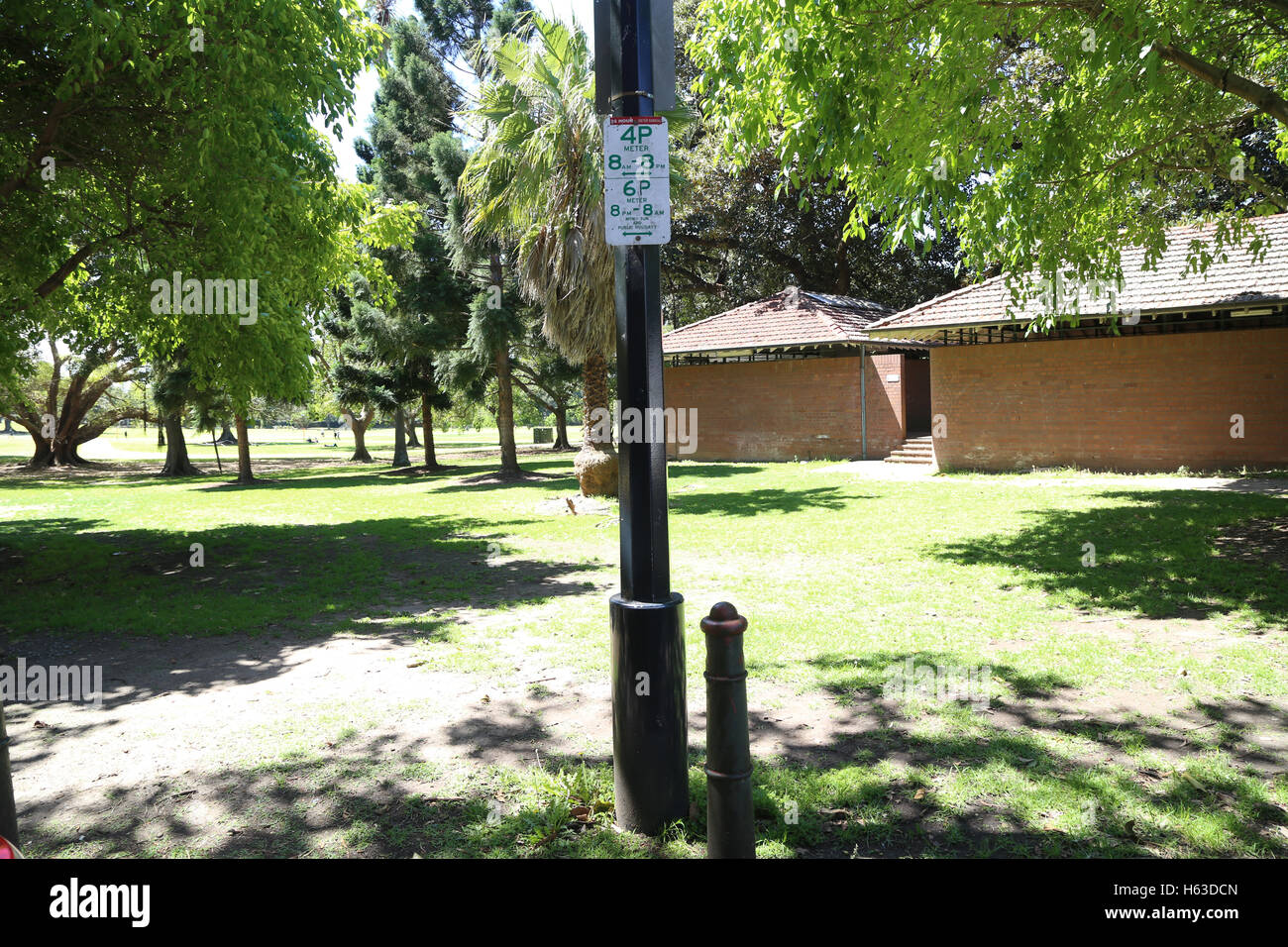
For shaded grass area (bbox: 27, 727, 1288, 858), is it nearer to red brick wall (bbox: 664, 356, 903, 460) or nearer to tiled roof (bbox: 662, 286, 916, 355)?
tiled roof (bbox: 662, 286, 916, 355)

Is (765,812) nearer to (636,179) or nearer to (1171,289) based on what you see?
(636,179)

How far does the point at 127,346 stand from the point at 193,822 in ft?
111

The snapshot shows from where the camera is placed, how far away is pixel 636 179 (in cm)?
364

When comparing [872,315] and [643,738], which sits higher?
[872,315]

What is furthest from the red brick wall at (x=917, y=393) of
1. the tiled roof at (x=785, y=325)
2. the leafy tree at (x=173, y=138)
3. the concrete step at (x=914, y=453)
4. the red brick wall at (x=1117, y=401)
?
the leafy tree at (x=173, y=138)

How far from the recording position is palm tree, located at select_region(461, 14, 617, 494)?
50.2 ft

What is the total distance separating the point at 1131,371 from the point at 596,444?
11.4m

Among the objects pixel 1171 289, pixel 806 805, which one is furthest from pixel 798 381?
pixel 806 805

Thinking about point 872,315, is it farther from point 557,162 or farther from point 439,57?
point 439,57

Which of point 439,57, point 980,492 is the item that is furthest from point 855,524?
point 439,57

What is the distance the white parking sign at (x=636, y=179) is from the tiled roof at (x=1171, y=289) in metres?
12.9

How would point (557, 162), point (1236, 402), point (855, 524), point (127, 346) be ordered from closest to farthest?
1. point (855, 524)
2. point (557, 162)
3. point (1236, 402)
4. point (127, 346)

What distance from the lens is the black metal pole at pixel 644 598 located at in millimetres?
3635

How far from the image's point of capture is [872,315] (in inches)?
1070
